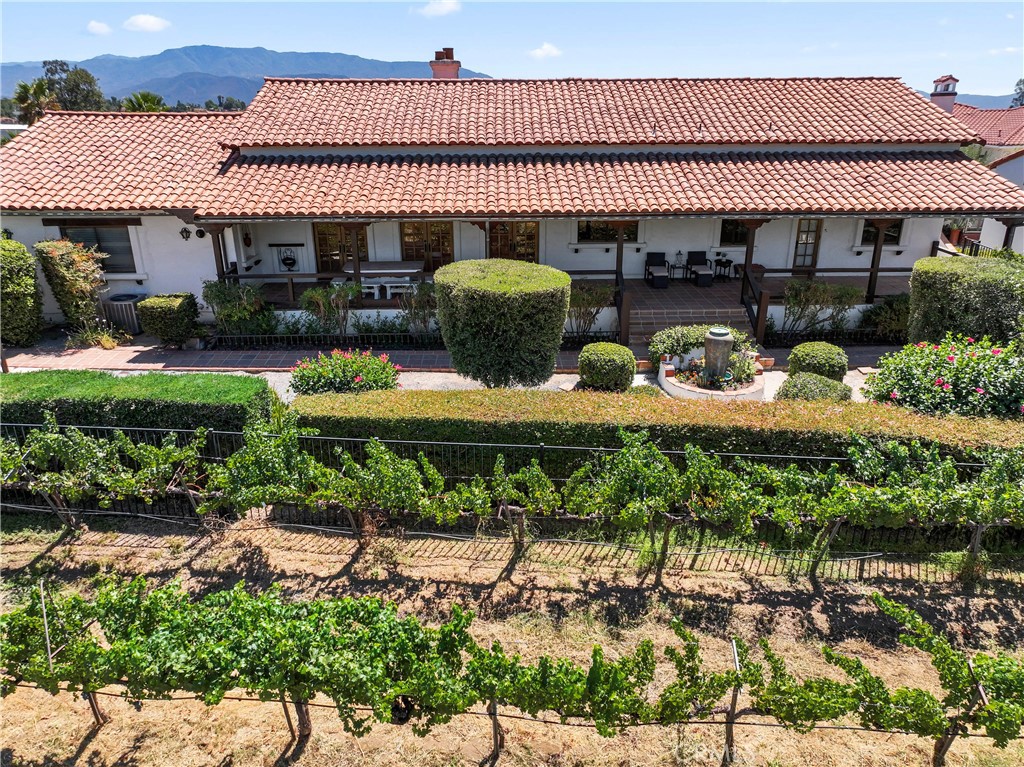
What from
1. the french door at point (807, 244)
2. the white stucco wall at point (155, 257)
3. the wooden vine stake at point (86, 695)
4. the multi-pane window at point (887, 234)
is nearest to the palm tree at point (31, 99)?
the white stucco wall at point (155, 257)

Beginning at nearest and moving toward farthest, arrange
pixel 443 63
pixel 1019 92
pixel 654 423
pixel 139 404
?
pixel 654 423 → pixel 139 404 → pixel 443 63 → pixel 1019 92

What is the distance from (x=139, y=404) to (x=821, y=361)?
10.8m

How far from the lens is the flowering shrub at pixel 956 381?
8.79m

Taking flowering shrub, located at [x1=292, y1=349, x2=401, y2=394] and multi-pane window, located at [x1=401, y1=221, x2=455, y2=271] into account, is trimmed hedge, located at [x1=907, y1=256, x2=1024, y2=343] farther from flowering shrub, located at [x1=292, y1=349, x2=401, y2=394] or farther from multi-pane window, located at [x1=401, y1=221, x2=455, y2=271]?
multi-pane window, located at [x1=401, y1=221, x2=455, y2=271]

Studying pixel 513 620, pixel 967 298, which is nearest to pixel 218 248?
pixel 513 620

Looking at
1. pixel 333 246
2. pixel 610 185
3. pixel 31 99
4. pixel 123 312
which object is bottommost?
pixel 123 312

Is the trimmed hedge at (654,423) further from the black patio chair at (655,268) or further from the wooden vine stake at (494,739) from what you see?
the black patio chair at (655,268)

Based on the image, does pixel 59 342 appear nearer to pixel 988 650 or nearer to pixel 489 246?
pixel 489 246

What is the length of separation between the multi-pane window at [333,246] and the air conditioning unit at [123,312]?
4.42 metres

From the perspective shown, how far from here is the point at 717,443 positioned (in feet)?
26.8

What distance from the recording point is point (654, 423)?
814 centimetres

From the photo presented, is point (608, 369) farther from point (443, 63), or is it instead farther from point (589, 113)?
point (443, 63)

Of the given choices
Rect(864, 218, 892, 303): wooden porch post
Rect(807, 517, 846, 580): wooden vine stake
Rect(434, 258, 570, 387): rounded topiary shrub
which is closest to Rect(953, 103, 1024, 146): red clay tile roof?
Rect(864, 218, 892, 303): wooden porch post

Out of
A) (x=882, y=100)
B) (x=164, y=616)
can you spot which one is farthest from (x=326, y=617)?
(x=882, y=100)
